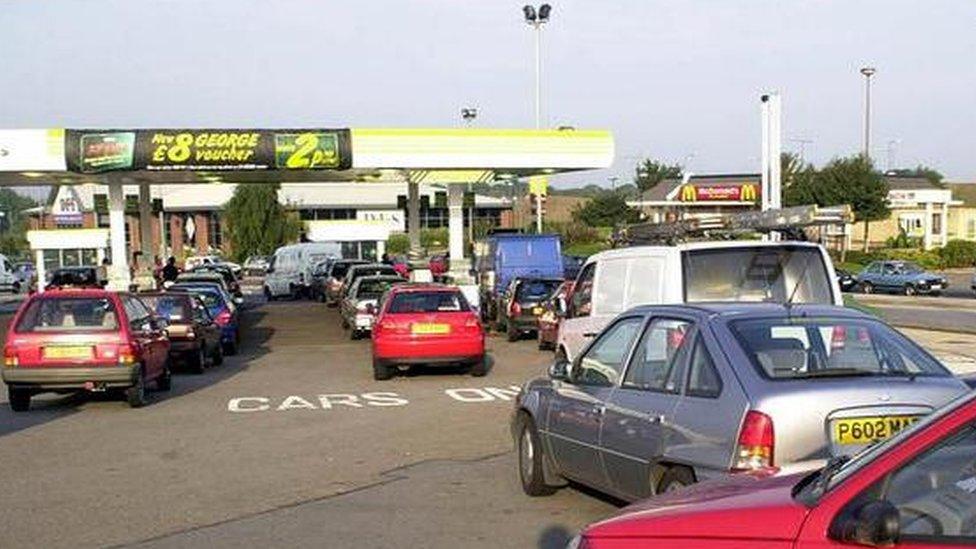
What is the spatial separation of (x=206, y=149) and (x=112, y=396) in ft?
46.5

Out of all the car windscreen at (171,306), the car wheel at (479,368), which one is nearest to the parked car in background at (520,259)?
the car windscreen at (171,306)

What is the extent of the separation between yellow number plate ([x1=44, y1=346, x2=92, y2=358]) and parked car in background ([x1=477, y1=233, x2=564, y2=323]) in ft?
60.8

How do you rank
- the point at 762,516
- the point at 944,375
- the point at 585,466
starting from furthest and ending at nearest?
the point at 585,466
the point at 944,375
the point at 762,516

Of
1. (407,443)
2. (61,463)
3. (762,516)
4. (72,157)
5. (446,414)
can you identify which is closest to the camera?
(762,516)

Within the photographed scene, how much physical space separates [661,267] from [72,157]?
2230 cm

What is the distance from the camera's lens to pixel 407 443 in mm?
12594

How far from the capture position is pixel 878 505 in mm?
3354

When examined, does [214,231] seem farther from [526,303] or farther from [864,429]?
[864,429]

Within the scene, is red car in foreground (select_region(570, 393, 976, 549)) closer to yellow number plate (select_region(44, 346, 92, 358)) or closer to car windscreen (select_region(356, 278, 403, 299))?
yellow number plate (select_region(44, 346, 92, 358))

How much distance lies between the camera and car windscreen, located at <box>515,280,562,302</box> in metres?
27.8

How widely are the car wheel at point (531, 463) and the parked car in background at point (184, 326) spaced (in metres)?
12.4

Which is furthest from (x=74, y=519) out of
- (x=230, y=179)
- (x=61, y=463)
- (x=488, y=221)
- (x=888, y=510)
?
(x=488, y=221)

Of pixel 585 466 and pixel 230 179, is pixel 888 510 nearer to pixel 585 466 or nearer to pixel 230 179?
pixel 585 466

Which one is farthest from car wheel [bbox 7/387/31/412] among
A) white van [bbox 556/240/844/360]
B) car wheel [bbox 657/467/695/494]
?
car wheel [bbox 657/467/695/494]
